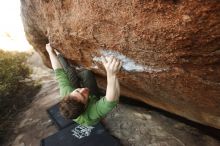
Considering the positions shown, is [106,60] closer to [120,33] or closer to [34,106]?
[120,33]

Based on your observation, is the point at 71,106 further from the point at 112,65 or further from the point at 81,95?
the point at 112,65

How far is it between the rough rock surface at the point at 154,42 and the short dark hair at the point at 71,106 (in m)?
0.79

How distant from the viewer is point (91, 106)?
4.31 meters

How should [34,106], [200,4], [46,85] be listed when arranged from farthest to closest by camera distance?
[46,85] → [34,106] → [200,4]

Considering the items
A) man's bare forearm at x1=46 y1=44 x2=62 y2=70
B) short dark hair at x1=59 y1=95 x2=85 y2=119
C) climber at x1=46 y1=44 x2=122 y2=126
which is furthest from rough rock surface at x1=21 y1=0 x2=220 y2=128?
short dark hair at x1=59 y1=95 x2=85 y2=119

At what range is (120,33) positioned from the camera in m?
3.64

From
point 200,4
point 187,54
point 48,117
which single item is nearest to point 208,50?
point 187,54

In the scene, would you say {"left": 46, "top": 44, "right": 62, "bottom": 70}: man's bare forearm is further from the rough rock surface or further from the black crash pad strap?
the black crash pad strap

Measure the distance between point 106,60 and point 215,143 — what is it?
2640mm

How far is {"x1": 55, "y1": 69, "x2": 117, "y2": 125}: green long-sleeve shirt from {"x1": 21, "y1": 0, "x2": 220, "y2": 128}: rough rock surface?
560mm

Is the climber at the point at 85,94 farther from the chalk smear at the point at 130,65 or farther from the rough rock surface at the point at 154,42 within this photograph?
the rough rock surface at the point at 154,42

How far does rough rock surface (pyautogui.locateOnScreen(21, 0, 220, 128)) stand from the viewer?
2.94m

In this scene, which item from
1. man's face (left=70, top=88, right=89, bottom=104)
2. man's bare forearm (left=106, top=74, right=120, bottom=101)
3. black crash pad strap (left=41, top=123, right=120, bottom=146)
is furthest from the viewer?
black crash pad strap (left=41, top=123, right=120, bottom=146)

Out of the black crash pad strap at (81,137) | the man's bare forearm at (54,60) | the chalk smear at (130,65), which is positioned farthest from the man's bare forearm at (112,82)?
the black crash pad strap at (81,137)
